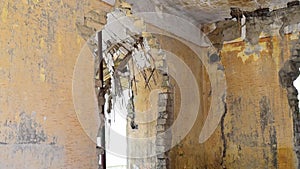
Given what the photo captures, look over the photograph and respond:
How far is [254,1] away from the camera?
4.49 m


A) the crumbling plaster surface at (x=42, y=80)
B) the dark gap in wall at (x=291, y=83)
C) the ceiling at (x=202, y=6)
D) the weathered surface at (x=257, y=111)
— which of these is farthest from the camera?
the weathered surface at (x=257, y=111)

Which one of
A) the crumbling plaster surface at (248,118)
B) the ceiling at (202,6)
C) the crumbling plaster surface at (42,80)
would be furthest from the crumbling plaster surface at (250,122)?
the crumbling plaster surface at (42,80)

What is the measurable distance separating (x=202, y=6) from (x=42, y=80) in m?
2.49

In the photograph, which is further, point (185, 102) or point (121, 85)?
point (121, 85)

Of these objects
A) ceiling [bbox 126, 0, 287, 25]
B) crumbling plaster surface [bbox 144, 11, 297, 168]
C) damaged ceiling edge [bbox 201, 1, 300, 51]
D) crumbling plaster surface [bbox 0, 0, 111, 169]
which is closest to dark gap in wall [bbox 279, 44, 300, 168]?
crumbling plaster surface [bbox 144, 11, 297, 168]

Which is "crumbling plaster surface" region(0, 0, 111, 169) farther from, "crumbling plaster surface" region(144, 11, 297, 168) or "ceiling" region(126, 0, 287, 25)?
"crumbling plaster surface" region(144, 11, 297, 168)

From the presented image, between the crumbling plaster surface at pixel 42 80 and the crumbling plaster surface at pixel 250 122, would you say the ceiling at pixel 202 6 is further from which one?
the crumbling plaster surface at pixel 42 80

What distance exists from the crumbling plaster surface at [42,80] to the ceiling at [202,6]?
52.8 inches

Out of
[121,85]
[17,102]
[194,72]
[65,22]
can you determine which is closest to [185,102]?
[194,72]

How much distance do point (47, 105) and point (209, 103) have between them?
2911 millimetres

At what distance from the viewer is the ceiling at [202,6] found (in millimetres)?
4310

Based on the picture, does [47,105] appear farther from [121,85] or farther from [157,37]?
[121,85]

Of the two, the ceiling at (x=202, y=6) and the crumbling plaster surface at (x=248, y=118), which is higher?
the ceiling at (x=202, y=6)

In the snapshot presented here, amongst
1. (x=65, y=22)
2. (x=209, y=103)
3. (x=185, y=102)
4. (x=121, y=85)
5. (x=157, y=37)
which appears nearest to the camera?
(x=65, y=22)
